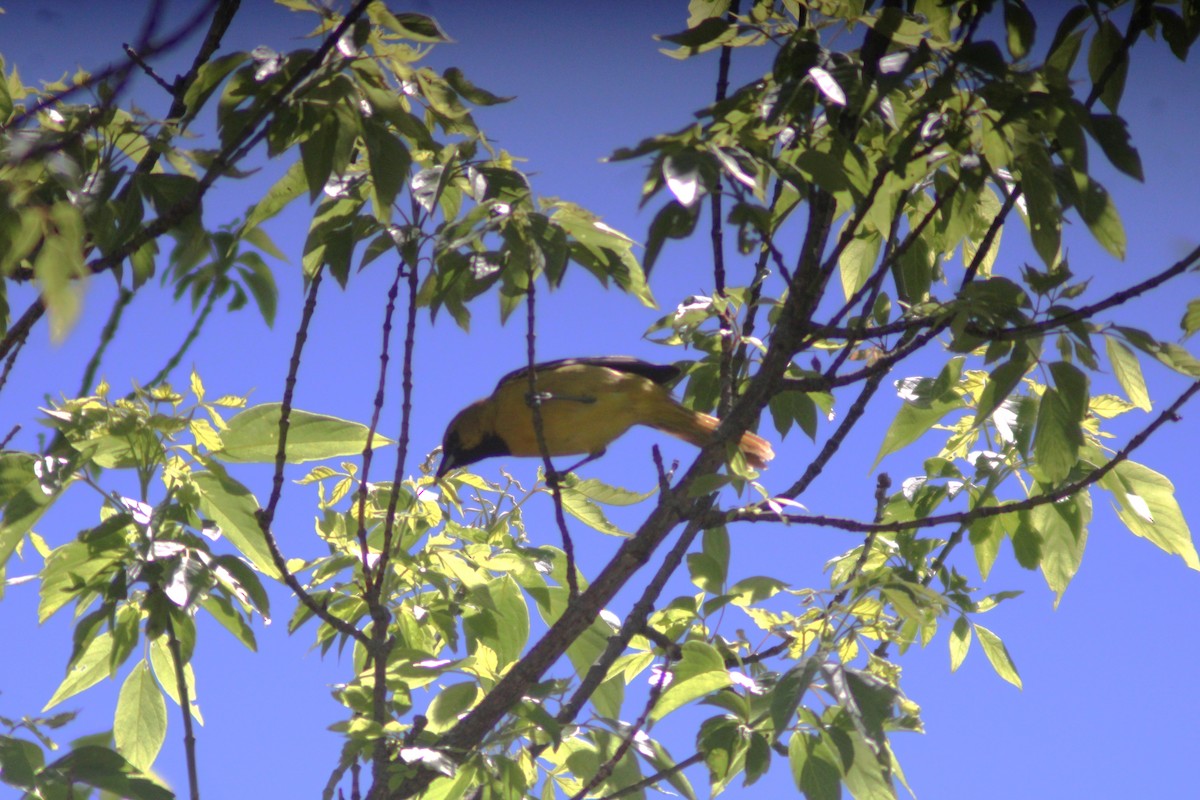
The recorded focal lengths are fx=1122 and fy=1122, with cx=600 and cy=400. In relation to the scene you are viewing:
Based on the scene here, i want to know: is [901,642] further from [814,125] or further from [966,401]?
[814,125]

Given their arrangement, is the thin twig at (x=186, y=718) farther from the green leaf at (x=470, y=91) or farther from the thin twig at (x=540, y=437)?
the green leaf at (x=470, y=91)

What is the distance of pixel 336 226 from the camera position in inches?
95.3

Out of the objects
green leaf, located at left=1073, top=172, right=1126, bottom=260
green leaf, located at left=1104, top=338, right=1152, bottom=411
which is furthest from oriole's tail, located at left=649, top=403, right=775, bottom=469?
green leaf, located at left=1073, top=172, right=1126, bottom=260

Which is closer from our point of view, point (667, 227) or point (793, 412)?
point (667, 227)

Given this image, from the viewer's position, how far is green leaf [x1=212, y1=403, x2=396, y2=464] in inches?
99.7

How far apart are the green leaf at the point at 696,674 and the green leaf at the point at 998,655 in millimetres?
977

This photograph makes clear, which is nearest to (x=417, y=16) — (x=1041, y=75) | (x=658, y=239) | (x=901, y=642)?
(x=658, y=239)

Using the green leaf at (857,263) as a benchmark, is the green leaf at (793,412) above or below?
below

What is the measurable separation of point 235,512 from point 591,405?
2.31m

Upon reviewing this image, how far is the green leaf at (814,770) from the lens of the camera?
7.68 ft

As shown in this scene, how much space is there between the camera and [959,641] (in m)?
3.04

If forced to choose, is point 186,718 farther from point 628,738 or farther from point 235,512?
point 628,738

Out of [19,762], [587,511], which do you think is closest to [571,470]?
[587,511]

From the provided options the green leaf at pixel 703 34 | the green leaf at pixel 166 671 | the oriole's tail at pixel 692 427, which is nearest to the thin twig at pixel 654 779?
the green leaf at pixel 166 671
